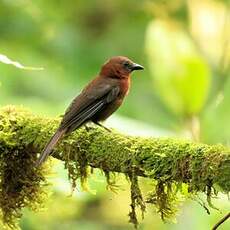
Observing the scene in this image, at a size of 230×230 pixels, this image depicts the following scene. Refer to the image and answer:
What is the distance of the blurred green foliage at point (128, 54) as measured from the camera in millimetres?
4824

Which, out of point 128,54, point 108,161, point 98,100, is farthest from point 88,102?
point 128,54

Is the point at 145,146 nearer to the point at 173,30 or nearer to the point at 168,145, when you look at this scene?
the point at 168,145

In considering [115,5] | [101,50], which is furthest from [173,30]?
[115,5]

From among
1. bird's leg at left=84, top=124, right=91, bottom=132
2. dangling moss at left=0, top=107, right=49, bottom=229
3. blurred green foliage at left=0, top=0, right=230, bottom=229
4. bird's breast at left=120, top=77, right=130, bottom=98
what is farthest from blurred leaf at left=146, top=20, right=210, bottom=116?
dangling moss at left=0, top=107, right=49, bottom=229

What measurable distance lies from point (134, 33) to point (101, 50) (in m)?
0.60

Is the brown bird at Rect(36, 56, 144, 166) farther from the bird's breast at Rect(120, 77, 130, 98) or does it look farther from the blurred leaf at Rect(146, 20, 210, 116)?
the blurred leaf at Rect(146, 20, 210, 116)

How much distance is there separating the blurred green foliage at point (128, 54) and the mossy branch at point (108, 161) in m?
0.37

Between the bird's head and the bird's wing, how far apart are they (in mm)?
160

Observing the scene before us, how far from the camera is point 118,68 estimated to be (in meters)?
5.43

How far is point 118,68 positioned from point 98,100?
451 millimetres

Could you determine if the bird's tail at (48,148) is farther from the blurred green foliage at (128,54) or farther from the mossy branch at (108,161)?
the blurred green foliage at (128,54)

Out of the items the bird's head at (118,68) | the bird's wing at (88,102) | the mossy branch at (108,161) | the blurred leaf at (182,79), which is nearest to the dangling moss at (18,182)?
the mossy branch at (108,161)

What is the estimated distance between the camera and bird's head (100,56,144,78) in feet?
17.7

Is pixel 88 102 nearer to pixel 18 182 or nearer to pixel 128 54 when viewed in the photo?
pixel 18 182
